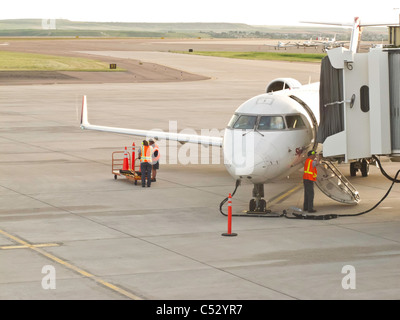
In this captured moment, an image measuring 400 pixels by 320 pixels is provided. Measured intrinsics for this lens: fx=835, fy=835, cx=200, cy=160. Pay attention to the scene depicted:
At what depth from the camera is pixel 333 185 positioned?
82.2 ft

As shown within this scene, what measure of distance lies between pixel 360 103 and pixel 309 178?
109 inches

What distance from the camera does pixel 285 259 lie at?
60.9 feet

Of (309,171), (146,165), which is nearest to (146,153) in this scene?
(146,165)

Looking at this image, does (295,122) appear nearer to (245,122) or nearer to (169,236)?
(245,122)

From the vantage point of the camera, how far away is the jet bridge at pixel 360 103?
21766mm

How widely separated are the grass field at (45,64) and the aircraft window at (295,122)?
6872 centimetres

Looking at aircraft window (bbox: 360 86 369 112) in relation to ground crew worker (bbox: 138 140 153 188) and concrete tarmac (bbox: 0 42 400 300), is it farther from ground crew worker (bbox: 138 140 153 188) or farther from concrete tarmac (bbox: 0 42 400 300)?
ground crew worker (bbox: 138 140 153 188)

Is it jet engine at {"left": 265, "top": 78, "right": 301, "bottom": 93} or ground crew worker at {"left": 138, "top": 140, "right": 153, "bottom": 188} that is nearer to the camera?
ground crew worker at {"left": 138, "top": 140, "right": 153, "bottom": 188}

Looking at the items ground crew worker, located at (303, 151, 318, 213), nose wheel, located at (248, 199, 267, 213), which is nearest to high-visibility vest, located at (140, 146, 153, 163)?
nose wheel, located at (248, 199, 267, 213)

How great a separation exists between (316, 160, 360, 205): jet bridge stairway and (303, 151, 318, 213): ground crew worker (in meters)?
0.73

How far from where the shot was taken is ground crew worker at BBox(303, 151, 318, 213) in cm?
2370

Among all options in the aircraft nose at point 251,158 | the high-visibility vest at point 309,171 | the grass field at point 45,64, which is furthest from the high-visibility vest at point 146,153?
the grass field at point 45,64

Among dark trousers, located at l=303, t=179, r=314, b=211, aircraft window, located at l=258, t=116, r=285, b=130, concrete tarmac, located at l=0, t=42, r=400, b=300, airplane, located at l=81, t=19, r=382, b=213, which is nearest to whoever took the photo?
concrete tarmac, located at l=0, t=42, r=400, b=300
